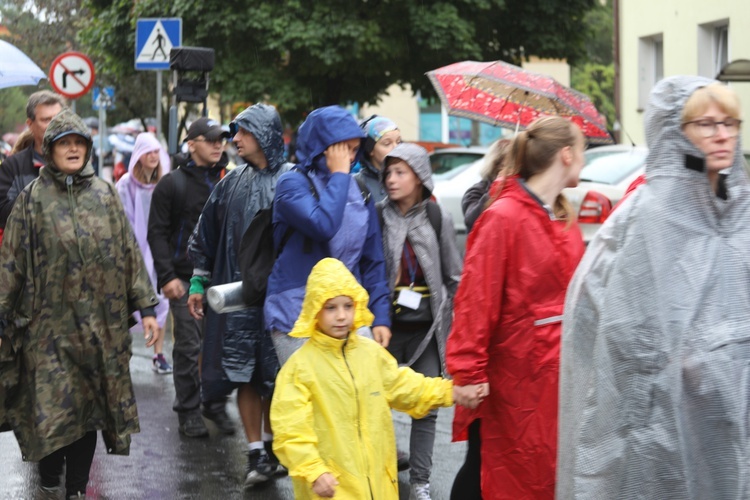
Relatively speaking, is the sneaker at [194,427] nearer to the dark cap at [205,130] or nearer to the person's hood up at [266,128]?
the dark cap at [205,130]

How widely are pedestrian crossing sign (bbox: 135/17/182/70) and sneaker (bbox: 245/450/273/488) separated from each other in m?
9.43

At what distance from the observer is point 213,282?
7004 millimetres

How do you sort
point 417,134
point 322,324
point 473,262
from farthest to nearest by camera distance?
point 417,134 → point 322,324 → point 473,262

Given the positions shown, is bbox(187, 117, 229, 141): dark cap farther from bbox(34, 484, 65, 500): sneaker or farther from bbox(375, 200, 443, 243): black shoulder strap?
bbox(34, 484, 65, 500): sneaker

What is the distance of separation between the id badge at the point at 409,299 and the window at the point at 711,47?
58.4ft

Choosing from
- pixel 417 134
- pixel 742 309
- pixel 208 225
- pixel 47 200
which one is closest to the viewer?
pixel 742 309

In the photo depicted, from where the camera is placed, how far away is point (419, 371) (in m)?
6.37

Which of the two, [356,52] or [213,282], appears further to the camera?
[356,52]

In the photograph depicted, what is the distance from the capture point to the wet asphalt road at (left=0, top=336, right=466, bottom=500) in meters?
6.67

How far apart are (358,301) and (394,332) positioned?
4.42 ft

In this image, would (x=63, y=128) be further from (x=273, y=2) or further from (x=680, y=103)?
(x=273, y=2)

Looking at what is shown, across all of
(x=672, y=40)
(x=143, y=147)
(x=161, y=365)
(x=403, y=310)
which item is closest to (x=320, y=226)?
(x=403, y=310)

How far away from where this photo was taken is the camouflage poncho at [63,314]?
602cm

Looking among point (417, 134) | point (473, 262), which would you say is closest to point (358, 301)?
point (473, 262)
